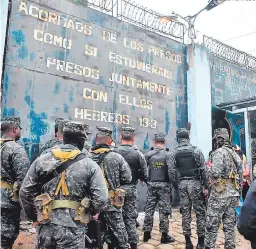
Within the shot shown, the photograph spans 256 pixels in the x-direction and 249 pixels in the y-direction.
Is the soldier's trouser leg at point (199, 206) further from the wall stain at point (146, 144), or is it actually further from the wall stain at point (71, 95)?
the wall stain at point (71, 95)

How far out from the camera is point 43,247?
2580mm

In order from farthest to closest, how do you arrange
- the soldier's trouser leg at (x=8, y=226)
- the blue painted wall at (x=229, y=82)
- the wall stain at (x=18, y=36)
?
the blue painted wall at (x=229, y=82) < the wall stain at (x=18, y=36) < the soldier's trouser leg at (x=8, y=226)

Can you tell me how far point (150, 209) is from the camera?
5.27 metres

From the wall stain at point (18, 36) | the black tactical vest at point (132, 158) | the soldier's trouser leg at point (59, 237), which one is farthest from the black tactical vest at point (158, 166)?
the wall stain at point (18, 36)

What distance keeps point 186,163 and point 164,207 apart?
870mm

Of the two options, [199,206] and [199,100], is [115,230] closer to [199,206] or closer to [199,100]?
[199,206]

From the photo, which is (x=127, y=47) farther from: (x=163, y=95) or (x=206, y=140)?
(x=206, y=140)

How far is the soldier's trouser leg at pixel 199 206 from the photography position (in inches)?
187

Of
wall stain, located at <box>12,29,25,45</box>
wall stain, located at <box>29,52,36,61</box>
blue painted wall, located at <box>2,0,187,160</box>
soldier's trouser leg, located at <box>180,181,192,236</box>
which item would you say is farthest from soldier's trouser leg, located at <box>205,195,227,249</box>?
→ wall stain, located at <box>12,29,25,45</box>

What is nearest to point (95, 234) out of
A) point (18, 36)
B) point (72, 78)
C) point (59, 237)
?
point (59, 237)

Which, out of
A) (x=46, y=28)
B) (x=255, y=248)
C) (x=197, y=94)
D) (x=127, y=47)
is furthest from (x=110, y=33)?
(x=255, y=248)

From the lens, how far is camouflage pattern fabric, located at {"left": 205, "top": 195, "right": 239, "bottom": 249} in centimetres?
419

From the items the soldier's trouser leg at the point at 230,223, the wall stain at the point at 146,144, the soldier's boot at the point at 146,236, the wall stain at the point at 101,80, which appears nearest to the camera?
the soldier's trouser leg at the point at 230,223

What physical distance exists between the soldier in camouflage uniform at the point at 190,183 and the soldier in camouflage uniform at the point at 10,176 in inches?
102
